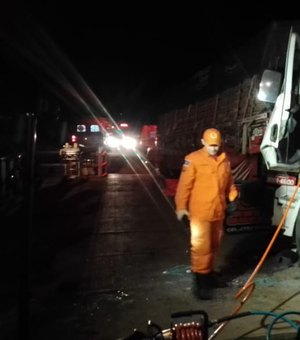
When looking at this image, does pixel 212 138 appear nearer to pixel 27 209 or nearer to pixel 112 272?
pixel 27 209

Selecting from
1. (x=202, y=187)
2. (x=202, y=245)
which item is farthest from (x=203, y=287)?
(x=202, y=187)

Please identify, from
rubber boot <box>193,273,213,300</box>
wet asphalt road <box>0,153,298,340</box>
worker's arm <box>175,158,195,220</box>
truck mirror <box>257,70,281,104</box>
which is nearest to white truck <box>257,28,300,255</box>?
truck mirror <box>257,70,281,104</box>

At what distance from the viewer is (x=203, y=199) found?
160 inches

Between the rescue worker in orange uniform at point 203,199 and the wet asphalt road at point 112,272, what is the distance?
0.42 metres

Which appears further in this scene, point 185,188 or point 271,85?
point 271,85

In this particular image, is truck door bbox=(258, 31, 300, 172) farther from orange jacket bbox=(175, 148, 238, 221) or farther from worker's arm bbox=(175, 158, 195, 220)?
worker's arm bbox=(175, 158, 195, 220)

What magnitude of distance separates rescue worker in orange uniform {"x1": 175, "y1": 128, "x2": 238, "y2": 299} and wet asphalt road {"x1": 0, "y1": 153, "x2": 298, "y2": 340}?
0.42 m

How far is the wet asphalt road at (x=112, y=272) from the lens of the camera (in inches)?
145

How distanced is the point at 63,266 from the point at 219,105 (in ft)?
19.0

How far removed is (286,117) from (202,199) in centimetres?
168

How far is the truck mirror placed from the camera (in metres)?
4.95

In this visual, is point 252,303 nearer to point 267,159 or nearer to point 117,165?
point 267,159

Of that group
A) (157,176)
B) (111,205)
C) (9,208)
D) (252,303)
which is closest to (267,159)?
(252,303)

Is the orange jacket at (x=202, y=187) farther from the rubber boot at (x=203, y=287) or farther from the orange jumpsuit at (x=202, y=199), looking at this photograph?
the rubber boot at (x=203, y=287)
